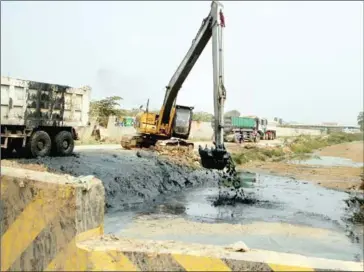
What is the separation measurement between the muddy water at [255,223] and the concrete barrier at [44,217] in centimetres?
467

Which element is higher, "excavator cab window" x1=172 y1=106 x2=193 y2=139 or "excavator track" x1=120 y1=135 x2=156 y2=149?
"excavator cab window" x1=172 y1=106 x2=193 y2=139

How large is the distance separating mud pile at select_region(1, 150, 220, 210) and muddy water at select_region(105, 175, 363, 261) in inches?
24.2

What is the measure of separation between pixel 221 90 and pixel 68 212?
9800mm

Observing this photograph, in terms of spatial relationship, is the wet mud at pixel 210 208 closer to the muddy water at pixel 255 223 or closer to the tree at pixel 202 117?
the muddy water at pixel 255 223

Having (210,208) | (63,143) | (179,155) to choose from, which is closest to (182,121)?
(179,155)

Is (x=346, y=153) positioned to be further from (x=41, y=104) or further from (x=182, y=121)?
(x=41, y=104)

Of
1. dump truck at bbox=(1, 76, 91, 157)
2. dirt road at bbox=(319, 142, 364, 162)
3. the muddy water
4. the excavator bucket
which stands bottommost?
the muddy water

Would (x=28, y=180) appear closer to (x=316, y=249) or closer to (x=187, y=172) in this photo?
(x=316, y=249)

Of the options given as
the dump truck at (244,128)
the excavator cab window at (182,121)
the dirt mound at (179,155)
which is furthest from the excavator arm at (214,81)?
the dump truck at (244,128)

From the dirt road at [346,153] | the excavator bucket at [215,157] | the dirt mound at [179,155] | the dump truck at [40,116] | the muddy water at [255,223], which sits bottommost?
the muddy water at [255,223]

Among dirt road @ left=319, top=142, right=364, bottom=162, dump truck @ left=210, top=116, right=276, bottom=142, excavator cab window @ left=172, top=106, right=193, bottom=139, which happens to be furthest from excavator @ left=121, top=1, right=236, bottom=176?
dirt road @ left=319, top=142, right=364, bottom=162

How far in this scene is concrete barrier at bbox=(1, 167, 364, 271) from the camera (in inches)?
77.0

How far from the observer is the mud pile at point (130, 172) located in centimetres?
1126

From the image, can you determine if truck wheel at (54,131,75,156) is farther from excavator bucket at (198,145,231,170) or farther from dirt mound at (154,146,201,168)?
excavator bucket at (198,145,231,170)
